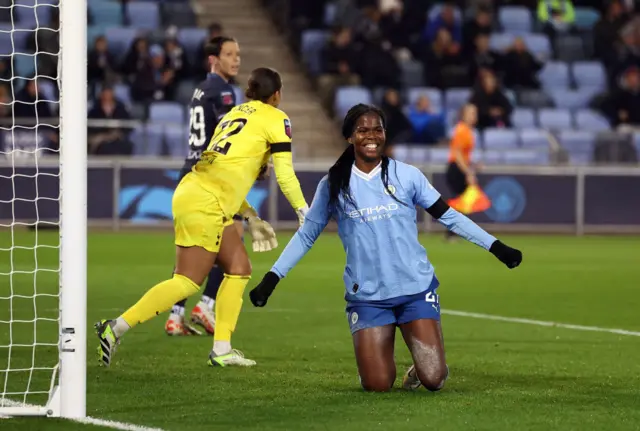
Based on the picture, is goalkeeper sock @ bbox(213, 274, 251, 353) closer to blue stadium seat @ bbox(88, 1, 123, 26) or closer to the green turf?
the green turf

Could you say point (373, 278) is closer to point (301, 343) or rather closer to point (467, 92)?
point (301, 343)

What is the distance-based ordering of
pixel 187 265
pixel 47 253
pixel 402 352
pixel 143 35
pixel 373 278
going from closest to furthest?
pixel 373 278
pixel 187 265
pixel 402 352
pixel 47 253
pixel 143 35

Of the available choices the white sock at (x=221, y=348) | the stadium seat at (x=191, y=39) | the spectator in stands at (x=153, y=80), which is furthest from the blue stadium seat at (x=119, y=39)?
the white sock at (x=221, y=348)

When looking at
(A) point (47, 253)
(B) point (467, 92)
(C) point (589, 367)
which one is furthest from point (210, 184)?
(B) point (467, 92)

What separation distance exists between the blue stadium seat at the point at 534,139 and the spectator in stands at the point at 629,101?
2782 mm

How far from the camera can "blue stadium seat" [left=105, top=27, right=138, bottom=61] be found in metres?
24.5

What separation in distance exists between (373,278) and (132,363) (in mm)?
1935

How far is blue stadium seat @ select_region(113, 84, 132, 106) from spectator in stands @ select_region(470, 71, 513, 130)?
235 inches

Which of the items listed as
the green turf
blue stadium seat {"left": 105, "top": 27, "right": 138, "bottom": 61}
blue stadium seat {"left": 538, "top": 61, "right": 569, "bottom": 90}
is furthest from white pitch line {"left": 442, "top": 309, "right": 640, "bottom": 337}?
blue stadium seat {"left": 538, "top": 61, "right": 569, "bottom": 90}

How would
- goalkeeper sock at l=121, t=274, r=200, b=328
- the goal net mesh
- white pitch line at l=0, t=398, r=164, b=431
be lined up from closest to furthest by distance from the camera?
white pitch line at l=0, t=398, r=164, b=431 → goalkeeper sock at l=121, t=274, r=200, b=328 → the goal net mesh

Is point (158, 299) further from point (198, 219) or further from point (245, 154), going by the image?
point (245, 154)

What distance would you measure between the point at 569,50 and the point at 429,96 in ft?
13.7

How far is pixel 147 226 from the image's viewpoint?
22141 millimetres

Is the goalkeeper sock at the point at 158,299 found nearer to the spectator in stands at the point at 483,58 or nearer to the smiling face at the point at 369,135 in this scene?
the smiling face at the point at 369,135
